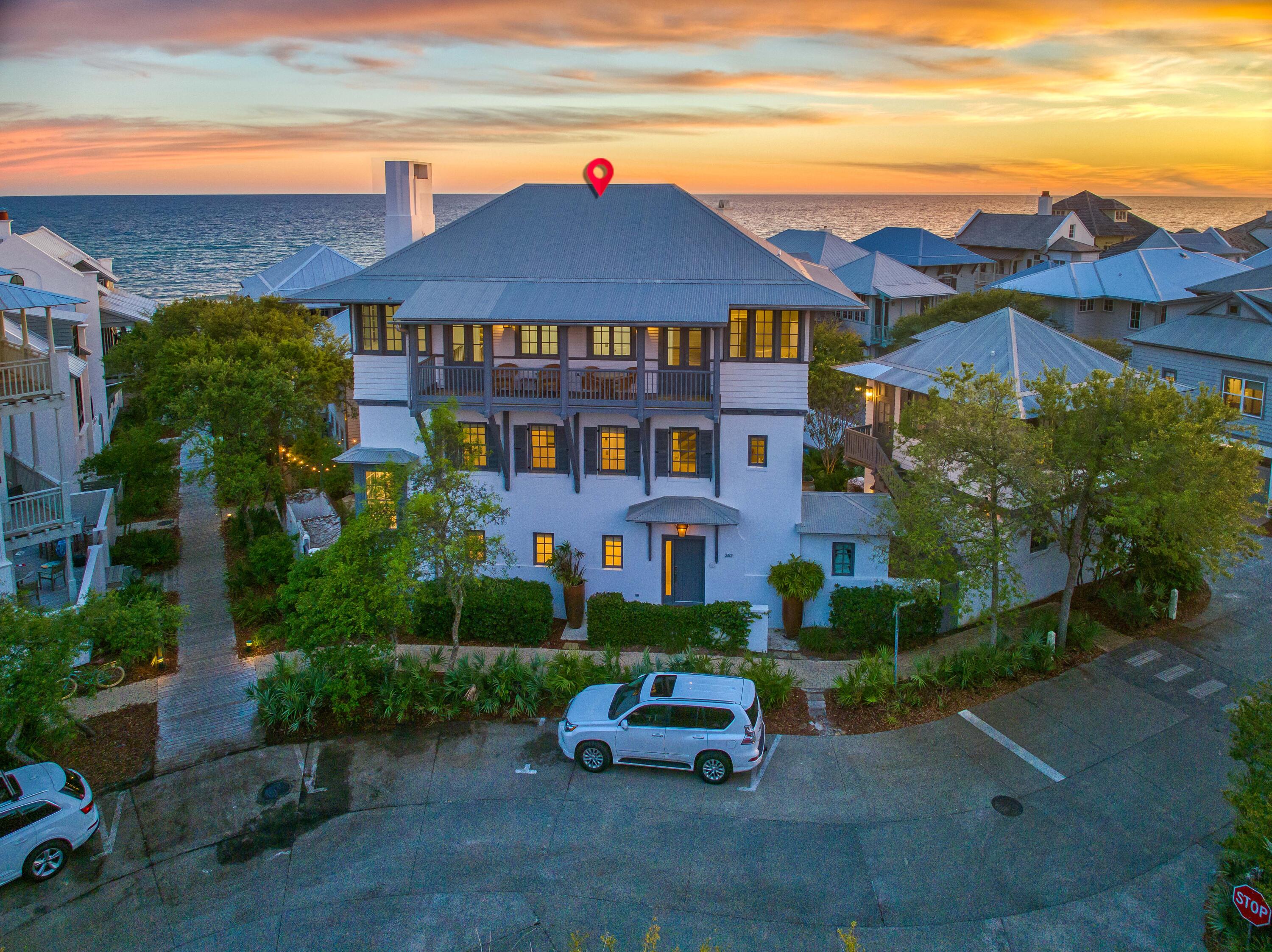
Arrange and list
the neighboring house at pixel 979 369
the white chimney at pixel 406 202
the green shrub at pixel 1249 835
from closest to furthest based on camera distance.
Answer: the green shrub at pixel 1249 835, the neighboring house at pixel 979 369, the white chimney at pixel 406 202

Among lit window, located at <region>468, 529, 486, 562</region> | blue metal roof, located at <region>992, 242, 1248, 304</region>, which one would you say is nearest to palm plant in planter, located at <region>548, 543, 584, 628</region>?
lit window, located at <region>468, 529, 486, 562</region>

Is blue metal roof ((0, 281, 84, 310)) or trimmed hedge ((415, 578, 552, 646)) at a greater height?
blue metal roof ((0, 281, 84, 310))

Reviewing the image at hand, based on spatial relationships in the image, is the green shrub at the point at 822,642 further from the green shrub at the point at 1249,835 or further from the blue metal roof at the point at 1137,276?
the blue metal roof at the point at 1137,276

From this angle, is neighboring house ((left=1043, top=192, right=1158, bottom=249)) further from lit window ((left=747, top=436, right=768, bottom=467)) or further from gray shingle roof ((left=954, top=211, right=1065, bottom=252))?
lit window ((left=747, top=436, right=768, bottom=467))

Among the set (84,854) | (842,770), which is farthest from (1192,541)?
(84,854)

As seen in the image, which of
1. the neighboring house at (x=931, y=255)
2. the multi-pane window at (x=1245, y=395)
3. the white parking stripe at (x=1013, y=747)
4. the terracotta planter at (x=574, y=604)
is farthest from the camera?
the neighboring house at (x=931, y=255)

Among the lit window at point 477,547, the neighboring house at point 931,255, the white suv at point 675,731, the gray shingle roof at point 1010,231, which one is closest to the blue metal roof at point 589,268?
the lit window at point 477,547
